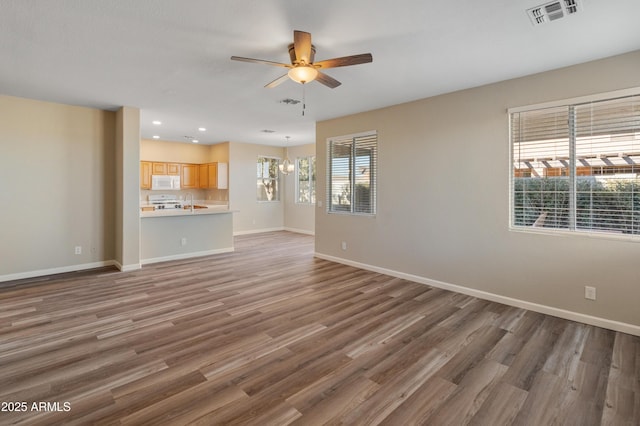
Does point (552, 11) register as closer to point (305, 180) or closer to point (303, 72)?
point (303, 72)

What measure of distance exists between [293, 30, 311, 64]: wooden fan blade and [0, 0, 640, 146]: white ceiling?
0.13 meters

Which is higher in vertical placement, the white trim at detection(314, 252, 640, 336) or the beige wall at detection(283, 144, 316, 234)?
the beige wall at detection(283, 144, 316, 234)

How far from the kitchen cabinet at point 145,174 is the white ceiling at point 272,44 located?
3879mm

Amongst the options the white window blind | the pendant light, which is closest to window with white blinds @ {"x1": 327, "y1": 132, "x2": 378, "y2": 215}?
the pendant light

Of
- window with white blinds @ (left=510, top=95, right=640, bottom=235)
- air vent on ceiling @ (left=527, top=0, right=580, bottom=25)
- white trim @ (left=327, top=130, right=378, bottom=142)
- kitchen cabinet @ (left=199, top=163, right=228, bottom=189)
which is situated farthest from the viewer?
kitchen cabinet @ (left=199, top=163, right=228, bottom=189)

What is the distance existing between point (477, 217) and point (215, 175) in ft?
23.1

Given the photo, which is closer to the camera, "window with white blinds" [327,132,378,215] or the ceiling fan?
the ceiling fan

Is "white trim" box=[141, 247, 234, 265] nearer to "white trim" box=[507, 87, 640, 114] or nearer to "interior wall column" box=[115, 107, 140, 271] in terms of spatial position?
"interior wall column" box=[115, 107, 140, 271]

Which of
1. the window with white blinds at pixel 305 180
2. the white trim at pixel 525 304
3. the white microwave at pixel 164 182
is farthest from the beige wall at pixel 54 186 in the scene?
the window with white blinds at pixel 305 180

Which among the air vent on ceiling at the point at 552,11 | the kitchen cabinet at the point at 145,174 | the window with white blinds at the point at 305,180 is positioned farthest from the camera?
the window with white blinds at the point at 305,180

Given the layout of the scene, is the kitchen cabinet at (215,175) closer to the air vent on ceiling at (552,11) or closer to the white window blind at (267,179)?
the white window blind at (267,179)

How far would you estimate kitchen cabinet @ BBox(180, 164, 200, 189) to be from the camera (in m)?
9.19

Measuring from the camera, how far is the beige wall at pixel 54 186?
4.59 metres

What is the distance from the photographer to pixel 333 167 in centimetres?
602
